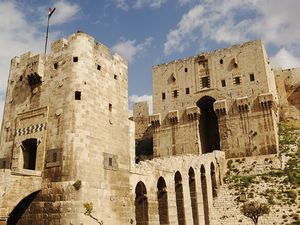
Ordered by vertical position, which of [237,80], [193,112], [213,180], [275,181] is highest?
[237,80]

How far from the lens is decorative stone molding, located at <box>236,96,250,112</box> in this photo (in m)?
35.3

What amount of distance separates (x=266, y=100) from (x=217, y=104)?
206 inches

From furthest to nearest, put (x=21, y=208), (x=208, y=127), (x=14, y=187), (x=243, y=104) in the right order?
(x=208, y=127), (x=243, y=104), (x=21, y=208), (x=14, y=187)

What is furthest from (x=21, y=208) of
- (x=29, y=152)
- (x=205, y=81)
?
(x=205, y=81)

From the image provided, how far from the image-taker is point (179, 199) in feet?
76.6

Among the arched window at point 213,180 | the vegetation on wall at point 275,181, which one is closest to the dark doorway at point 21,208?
the vegetation on wall at point 275,181

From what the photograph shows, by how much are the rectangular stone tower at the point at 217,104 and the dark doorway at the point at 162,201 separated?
50.3 ft

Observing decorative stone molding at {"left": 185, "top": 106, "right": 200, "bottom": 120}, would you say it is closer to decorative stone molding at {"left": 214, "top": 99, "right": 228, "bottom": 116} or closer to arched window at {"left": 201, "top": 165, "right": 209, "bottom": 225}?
decorative stone molding at {"left": 214, "top": 99, "right": 228, "bottom": 116}

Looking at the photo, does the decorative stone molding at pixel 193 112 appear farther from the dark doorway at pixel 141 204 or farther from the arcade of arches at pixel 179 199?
the dark doorway at pixel 141 204

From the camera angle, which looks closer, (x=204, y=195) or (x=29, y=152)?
(x=29, y=152)

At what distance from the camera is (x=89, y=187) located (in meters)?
14.4

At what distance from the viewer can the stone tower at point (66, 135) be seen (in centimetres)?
1412

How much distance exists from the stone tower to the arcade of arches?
2.78m

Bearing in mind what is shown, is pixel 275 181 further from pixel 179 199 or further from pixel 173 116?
pixel 173 116
